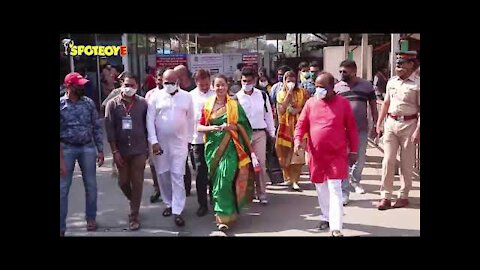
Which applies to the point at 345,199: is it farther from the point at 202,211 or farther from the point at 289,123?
the point at 202,211

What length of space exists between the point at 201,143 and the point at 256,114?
77 centimetres

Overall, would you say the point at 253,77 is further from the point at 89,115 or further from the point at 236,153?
the point at 89,115

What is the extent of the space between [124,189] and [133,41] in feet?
16.0

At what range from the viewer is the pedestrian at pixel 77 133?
407 centimetres

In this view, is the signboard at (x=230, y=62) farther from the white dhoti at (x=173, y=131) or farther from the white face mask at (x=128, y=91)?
the white face mask at (x=128, y=91)

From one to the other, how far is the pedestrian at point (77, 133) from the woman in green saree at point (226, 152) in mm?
979

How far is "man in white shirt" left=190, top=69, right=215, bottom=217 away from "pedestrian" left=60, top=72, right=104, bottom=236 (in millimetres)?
974

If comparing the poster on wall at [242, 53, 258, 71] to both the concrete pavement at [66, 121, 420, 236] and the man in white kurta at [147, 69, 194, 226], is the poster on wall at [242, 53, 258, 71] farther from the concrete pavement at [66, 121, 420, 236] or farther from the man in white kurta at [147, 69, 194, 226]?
the man in white kurta at [147, 69, 194, 226]

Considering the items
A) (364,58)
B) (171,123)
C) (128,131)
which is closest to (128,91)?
(128,131)
